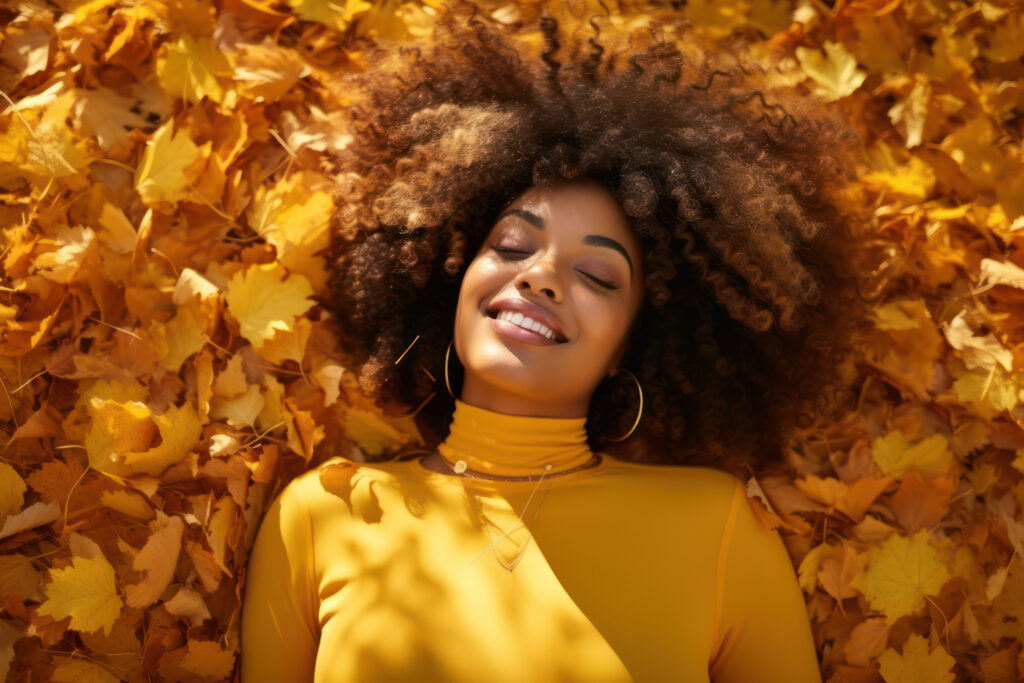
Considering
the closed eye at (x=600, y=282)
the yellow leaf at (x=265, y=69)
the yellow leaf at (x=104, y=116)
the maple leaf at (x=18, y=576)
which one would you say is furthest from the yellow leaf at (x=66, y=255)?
the closed eye at (x=600, y=282)

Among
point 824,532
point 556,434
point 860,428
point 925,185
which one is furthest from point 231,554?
point 925,185

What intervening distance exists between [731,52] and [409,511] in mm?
1655

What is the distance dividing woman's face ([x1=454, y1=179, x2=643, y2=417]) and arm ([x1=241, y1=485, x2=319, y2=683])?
0.57 meters

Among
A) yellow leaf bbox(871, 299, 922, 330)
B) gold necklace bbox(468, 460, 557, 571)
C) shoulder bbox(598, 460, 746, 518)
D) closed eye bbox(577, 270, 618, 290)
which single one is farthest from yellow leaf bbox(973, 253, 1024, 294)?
gold necklace bbox(468, 460, 557, 571)

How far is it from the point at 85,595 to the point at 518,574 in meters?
1.05

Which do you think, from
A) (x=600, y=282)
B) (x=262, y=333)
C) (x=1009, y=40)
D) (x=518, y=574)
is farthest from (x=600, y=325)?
(x=1009, y=40)

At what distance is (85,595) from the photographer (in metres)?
2.15

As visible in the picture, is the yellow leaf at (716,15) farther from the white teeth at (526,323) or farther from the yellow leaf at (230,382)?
the yellow leaf at (230,382)

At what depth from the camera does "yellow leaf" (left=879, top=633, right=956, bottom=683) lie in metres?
2.35

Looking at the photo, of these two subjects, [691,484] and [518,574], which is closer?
[518,574]

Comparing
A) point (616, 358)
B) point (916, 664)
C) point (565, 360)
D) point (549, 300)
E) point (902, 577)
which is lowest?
point (916, 664)

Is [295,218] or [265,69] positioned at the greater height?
[265,69]

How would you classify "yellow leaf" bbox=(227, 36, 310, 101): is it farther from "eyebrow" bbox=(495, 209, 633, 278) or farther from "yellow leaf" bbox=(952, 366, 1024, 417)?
"yellow leaf" bbox=(952, 366, 1024, 417)

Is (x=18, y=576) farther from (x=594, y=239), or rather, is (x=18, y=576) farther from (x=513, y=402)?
(x=594, y=239)
